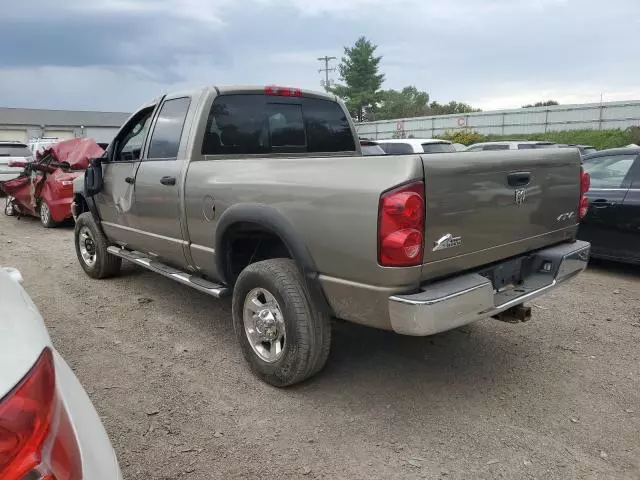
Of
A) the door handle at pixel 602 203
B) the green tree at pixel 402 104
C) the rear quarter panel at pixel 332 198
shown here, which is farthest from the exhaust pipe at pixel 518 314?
the green tree at pixel 402 104

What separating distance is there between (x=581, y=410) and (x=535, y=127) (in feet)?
110

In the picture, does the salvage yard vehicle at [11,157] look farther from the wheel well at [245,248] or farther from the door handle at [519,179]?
the door handle at [519,179]

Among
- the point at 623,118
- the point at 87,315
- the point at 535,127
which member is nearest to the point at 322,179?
the point at 87,315

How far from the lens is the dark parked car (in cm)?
584

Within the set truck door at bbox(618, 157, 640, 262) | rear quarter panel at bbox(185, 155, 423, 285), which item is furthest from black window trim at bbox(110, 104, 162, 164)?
truck door at bbox(618, 157, 640, 262)

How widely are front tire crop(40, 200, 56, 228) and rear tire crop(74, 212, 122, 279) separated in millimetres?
4483

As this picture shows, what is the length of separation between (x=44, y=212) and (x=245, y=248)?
822 centimetres

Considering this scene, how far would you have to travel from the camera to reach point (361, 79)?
194 ft

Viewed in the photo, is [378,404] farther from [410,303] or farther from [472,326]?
[472,326]

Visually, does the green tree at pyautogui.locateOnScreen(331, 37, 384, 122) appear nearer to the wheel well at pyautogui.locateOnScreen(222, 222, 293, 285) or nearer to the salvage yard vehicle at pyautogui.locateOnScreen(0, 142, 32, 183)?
the salvage yard vehicle at pyautogui.locateOnScreen(0, 142, 32, 183)

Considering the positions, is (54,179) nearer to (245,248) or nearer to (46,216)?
(46,216)

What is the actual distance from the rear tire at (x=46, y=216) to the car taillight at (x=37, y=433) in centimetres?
999

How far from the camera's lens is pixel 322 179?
116 inches

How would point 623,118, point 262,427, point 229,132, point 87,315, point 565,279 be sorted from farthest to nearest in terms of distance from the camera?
point 623,118 < point 87,315 < point 229,132 < point 565,279 < point 262,427
